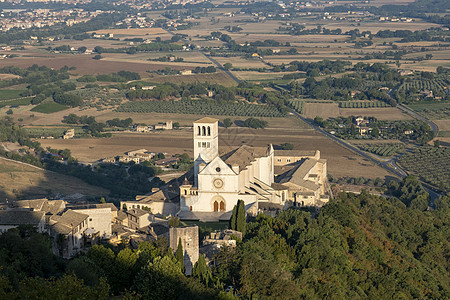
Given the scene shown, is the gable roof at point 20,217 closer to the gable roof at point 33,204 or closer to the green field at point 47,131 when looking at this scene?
the gable roof at point 33,204

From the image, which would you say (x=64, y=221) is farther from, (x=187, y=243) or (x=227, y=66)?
(x=227, y=66)

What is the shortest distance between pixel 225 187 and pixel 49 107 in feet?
225

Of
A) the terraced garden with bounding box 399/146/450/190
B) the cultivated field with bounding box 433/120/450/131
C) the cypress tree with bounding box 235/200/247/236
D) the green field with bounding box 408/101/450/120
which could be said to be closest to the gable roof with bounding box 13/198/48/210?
the cypress tree with bounding box 235/200/247/236

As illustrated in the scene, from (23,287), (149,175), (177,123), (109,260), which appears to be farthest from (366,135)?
(23,287)

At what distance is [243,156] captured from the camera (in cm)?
5047

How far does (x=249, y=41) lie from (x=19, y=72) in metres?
67.4

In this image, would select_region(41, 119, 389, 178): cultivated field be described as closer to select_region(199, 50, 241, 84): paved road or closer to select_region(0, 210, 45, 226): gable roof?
select_region(0, 210, 45, 226): gable roof

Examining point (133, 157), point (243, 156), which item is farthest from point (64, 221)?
point (133, 157)

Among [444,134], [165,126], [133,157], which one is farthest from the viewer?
[165,126]

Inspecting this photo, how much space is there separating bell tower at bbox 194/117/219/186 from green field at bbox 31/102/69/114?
206 feet

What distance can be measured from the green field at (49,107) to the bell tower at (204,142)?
6267cm

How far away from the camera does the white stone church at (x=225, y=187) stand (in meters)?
46.9

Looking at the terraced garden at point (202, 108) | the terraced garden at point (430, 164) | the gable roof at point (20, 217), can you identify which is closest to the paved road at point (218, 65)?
the terraced garden at point (202, 108)

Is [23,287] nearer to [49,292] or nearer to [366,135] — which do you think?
[49,292]
